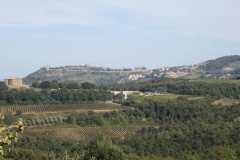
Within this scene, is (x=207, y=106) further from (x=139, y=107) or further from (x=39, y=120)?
(x=39, y=120)

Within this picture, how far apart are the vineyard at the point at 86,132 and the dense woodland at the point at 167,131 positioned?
1566 mm

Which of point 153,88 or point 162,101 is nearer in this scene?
point 162,101

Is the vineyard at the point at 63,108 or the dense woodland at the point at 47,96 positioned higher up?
the dense woodland at the point at 47,96

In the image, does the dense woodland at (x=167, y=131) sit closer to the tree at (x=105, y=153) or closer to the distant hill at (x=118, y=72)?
the tree at (x=105, y=153)

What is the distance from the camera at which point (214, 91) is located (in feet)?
205

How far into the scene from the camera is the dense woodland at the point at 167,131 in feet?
111

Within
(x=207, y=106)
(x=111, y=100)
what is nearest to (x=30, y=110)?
(x=111, y=100)

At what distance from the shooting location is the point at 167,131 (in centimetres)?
4525

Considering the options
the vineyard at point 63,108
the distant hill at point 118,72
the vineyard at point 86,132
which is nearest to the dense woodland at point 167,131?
the vineyard at point 86,132

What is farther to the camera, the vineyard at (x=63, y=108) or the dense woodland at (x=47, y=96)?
the dense woodland at (x=47, y=96)

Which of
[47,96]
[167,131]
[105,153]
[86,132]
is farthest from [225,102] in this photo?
[105,153]

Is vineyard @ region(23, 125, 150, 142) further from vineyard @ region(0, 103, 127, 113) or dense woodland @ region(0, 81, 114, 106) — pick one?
dense woodland @ region(0, 81, 114, 106)

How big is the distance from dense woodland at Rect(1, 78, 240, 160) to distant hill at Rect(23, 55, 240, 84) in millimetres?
87496

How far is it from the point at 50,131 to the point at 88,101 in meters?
16.5
